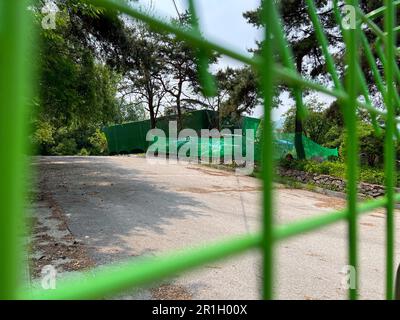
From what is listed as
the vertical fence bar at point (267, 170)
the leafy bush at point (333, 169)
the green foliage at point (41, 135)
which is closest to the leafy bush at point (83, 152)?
the green foliage at point (41, 135)

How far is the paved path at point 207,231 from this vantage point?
2.10m

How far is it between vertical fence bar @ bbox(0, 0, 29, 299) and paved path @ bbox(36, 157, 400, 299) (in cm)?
20

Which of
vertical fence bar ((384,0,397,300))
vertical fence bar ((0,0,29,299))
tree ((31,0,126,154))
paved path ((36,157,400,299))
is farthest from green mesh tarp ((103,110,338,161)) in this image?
vertical fence bar ((0,0,29,299))

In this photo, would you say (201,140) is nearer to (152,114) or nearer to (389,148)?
(152,114)

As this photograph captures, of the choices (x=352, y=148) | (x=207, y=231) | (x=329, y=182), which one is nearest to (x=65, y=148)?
(x=329, y=182)

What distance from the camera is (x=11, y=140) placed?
0.49ft

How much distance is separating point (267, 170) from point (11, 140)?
0.21 metres

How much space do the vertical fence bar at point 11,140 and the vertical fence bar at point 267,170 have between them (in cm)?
20

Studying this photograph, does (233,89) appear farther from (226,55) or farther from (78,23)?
(226,55)

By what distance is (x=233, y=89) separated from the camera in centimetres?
845

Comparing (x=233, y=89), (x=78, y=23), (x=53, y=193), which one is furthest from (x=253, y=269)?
(x=233, y=89)

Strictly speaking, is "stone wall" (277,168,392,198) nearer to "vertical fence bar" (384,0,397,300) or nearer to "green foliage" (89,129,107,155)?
"vertical fence bar" (384,0,397,300)
